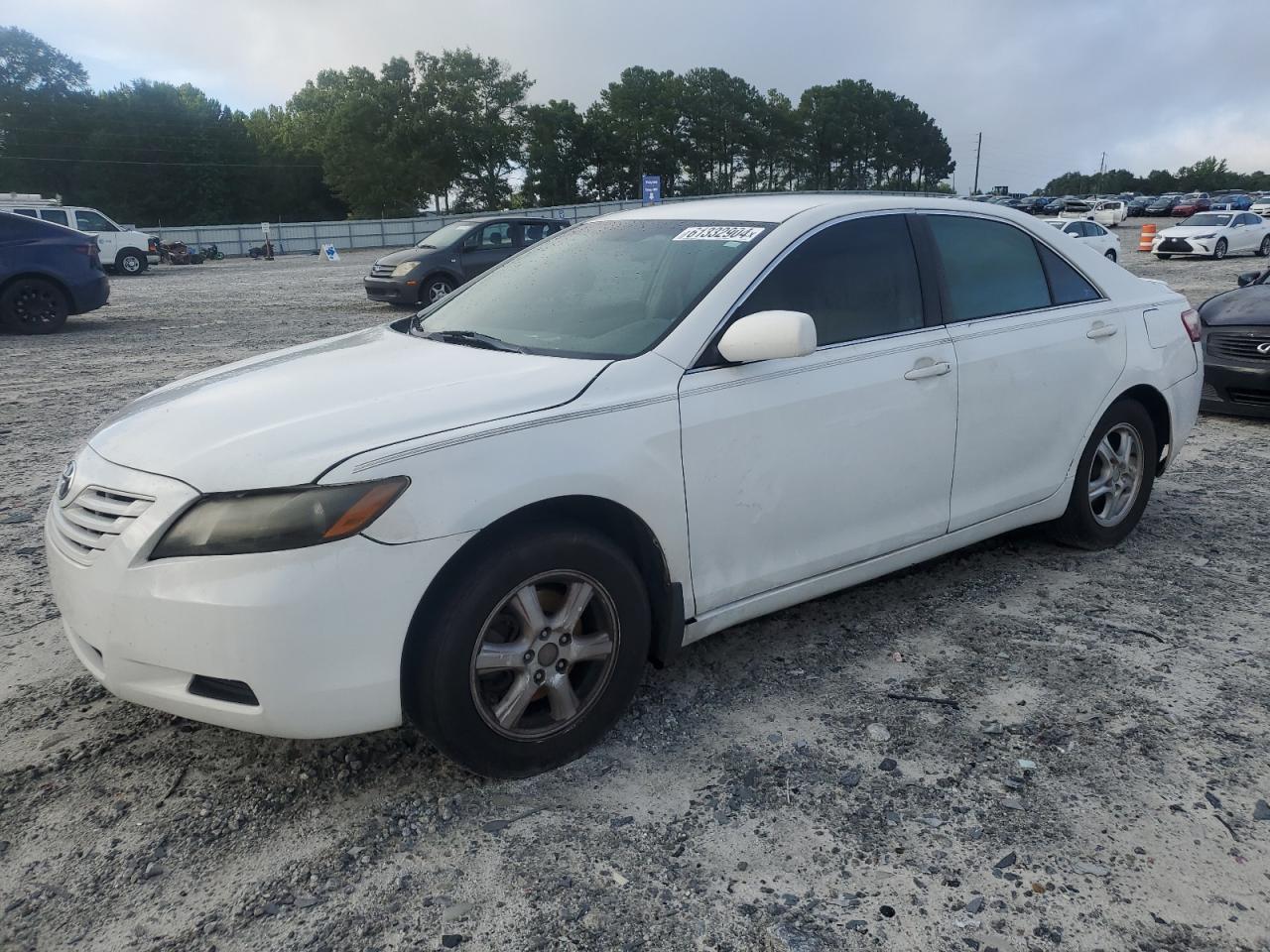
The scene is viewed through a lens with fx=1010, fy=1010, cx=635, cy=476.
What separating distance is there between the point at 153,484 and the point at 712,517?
1.54 m

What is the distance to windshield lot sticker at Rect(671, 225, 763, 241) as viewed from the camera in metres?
3.47

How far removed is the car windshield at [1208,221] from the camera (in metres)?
27.3

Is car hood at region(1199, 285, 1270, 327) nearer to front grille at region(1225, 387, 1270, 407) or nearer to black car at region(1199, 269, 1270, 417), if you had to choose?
black car at region(1199, 269, 1270, 417)

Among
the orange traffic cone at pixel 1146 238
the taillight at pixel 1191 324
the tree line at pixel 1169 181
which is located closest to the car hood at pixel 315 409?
the taillight at pixel 1191 324

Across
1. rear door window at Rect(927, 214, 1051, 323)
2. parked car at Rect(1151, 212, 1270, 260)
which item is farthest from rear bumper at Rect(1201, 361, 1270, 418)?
parked car at Rect(1151, 212, 1270, 260)

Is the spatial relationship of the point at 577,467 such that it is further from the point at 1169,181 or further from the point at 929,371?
the point at 1169,181

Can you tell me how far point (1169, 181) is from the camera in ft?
404

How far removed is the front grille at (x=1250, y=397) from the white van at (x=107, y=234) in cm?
2868

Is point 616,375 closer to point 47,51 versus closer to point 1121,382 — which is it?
point 1121,382

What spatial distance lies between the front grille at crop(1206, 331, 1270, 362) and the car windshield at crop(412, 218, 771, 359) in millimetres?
5727

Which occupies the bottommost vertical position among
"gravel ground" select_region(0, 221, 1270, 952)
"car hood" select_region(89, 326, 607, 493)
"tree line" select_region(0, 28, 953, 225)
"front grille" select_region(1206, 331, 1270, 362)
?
"gravel ground" select_region(0, 221, 1270, 952)

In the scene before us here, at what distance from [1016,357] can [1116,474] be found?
3.44 ft

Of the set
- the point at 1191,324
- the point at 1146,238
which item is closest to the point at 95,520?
the point at 1191,324

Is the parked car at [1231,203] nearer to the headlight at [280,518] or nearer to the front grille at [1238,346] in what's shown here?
the front grille at [1238,346]
